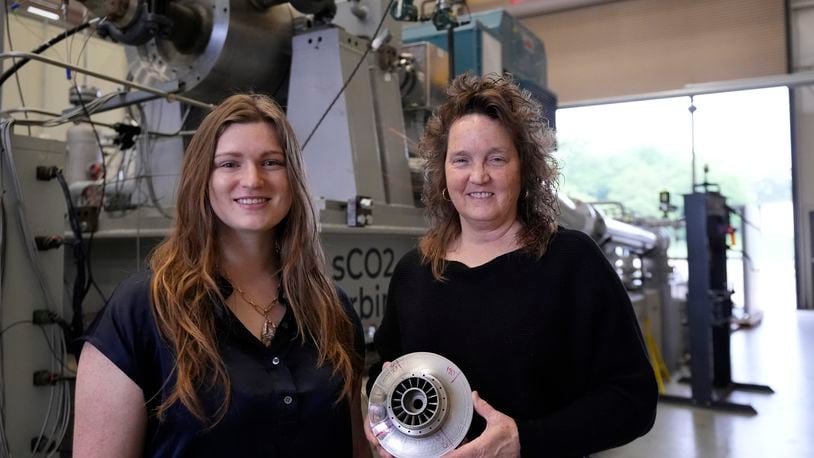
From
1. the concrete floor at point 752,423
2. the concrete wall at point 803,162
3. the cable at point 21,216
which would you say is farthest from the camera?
the concrete wall at point 803,162

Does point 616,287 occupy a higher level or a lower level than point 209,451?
higher

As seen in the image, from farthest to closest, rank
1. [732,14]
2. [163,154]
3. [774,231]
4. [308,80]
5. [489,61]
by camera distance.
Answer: [774,231], [732,14], [489,61], [163,154], [308,80]

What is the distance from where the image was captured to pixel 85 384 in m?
0.91

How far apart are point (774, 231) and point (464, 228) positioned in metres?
8.73

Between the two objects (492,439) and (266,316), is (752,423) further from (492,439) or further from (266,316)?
(266,316)

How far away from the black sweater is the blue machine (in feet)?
6.54

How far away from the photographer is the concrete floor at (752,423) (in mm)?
3270

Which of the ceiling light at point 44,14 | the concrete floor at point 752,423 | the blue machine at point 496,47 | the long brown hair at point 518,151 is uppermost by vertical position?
the blue machine at point 496,47

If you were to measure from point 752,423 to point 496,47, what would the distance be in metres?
2.71

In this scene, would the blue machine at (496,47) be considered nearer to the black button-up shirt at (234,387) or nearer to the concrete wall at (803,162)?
the black button-up shirt at (234,387)

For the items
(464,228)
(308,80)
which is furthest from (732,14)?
(464,228)

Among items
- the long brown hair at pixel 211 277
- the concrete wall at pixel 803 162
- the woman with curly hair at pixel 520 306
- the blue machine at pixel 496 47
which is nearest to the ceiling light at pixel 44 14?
the long brown hair at pixel 211 277

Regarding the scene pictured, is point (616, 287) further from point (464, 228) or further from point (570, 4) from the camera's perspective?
point (570, 4)

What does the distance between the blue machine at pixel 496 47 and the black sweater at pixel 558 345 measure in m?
1.99
